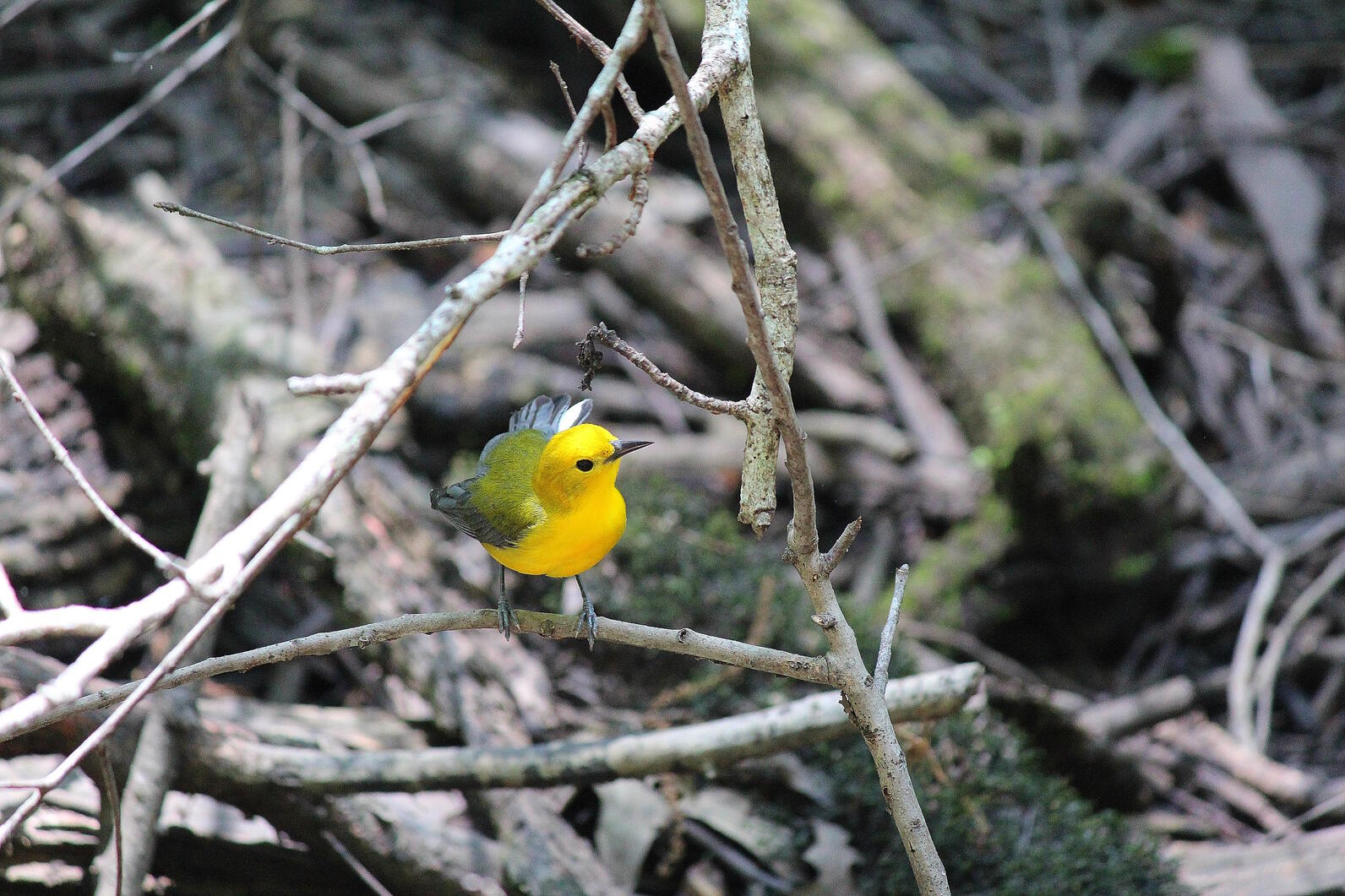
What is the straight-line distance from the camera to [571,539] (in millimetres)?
2611

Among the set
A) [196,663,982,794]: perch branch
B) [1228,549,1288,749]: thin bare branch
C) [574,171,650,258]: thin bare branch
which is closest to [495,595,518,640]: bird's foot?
[196,663,982,794]: perch branch

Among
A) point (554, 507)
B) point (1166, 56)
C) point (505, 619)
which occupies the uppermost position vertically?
point (1166, 56)

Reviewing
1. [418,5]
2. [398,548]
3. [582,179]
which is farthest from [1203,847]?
[418,5]

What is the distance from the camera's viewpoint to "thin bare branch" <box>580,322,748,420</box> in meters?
1.62

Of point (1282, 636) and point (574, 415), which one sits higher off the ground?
point (574, 415)

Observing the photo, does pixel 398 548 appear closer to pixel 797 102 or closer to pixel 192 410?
pixel 192 410

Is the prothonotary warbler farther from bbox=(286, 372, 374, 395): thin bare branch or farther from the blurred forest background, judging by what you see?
bbox=(286, 372, 374, 395): thin bare branch

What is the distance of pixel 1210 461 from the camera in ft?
18.7

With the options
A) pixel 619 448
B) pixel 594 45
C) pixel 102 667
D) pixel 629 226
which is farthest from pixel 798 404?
pixel 102 667

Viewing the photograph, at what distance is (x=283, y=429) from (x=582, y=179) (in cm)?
309

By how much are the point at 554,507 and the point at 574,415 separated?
576mm

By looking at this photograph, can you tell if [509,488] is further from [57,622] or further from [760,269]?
[57,622]

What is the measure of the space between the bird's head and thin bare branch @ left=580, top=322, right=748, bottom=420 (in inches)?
33.5

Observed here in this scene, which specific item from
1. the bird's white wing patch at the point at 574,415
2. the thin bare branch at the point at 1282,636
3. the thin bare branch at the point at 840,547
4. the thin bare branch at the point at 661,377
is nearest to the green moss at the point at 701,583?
the bird's white wing patch at the point at 574,415
